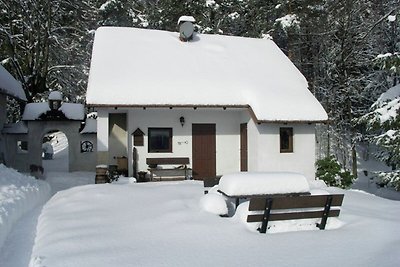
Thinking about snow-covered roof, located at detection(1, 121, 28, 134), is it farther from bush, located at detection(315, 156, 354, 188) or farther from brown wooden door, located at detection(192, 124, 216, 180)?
bush, located at detection(315, 156, 354, 188)

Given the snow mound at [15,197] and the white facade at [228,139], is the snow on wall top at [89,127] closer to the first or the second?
the white facade at [228,139]

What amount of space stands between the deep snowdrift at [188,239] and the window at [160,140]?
634cm

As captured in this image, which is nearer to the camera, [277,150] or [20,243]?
[20,243]

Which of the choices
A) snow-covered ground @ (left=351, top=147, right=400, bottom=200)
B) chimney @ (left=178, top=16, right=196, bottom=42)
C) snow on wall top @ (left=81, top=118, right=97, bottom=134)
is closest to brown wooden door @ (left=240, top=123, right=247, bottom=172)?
snow-covered ground @ (left=351, top=147, right=400, bottom=200)

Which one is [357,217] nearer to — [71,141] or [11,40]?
[71,141]

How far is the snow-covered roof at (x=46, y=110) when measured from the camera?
18047 millimetres

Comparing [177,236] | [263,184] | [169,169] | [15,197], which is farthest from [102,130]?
[177,236]

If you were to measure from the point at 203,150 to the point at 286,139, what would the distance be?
344cm

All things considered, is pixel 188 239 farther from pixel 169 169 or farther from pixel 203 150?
pixel 203 150

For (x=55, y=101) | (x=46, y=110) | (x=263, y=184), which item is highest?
(x=55, y=101)

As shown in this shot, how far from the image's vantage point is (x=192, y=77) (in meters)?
15.4

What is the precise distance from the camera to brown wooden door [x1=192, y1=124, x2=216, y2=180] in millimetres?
15562

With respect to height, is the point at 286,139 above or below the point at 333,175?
above

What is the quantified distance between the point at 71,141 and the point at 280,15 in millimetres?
16804
